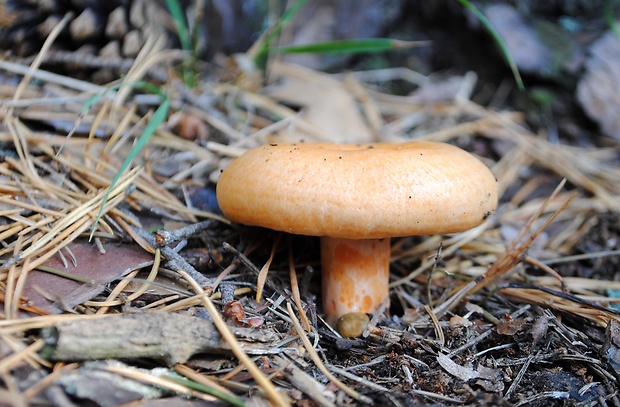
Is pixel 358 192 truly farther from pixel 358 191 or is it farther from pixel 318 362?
pixel 318 362

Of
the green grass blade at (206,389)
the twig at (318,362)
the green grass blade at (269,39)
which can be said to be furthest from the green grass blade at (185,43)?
→ the green grass blade at (206,389)

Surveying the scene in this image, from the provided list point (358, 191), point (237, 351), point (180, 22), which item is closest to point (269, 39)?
point (180, 22)

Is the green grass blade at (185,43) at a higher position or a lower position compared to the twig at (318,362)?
higher

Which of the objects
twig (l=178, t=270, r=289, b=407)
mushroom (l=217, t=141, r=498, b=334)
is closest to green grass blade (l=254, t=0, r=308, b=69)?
mushroom (l=217, t=141, r=498, b=334)

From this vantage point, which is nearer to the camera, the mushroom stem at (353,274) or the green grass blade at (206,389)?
the green grass blade at (206,389)

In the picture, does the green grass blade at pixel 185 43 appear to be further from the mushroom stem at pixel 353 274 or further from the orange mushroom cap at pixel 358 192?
the mushroom stem at pixel 353 274

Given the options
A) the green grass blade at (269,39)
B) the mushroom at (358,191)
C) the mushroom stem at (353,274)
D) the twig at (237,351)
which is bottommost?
the mushroom stem at (353,274)

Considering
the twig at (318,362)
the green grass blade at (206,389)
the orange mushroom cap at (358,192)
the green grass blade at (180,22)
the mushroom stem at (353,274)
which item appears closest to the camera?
the green grass blade at (206,389)

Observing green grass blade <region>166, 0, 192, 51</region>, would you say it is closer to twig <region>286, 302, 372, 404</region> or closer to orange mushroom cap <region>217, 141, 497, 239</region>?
orange mushroom cap <region>217, 141, 497, 239</region>

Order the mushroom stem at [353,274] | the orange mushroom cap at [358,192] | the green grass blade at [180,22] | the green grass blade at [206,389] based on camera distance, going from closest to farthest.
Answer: the green grass blade at [206,389], the orange mushroom cap at [358,192], the mushroom stem at [353,274], the green grass blade at [180,22]
